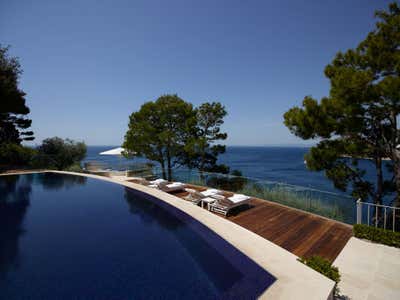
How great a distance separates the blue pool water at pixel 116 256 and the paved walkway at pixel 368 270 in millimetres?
1711

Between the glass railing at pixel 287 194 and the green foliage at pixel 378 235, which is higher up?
the glass railing at pixel 287 194

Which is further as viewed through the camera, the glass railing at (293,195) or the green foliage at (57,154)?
the green foliage at (57,154)

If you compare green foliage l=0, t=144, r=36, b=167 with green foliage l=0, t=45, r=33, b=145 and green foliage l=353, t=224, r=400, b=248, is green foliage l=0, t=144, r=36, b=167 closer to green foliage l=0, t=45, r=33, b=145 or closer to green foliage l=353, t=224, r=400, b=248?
green foliage l=0, t=45, r=33, b=145

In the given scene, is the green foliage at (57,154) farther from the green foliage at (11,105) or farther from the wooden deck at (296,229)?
the wooden deck at (296,229)

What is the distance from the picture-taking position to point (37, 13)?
1177cm

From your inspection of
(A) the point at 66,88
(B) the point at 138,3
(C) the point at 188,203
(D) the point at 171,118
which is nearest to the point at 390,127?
(C) the point at 188,203

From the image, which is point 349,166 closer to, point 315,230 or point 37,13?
point 315,230

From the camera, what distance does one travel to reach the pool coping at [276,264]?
9.50ft

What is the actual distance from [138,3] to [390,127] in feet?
46.5

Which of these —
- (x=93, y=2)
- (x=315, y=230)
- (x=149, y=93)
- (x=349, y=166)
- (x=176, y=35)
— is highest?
(x=93, y=2)

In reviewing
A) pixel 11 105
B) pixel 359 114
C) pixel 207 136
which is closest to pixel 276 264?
pixel 359 114

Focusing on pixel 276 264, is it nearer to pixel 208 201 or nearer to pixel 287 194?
pixel 208 201

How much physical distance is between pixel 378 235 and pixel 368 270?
171 cm

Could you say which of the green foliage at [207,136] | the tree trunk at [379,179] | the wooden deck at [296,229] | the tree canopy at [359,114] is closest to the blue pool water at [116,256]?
the wooden deck at [296,229]
